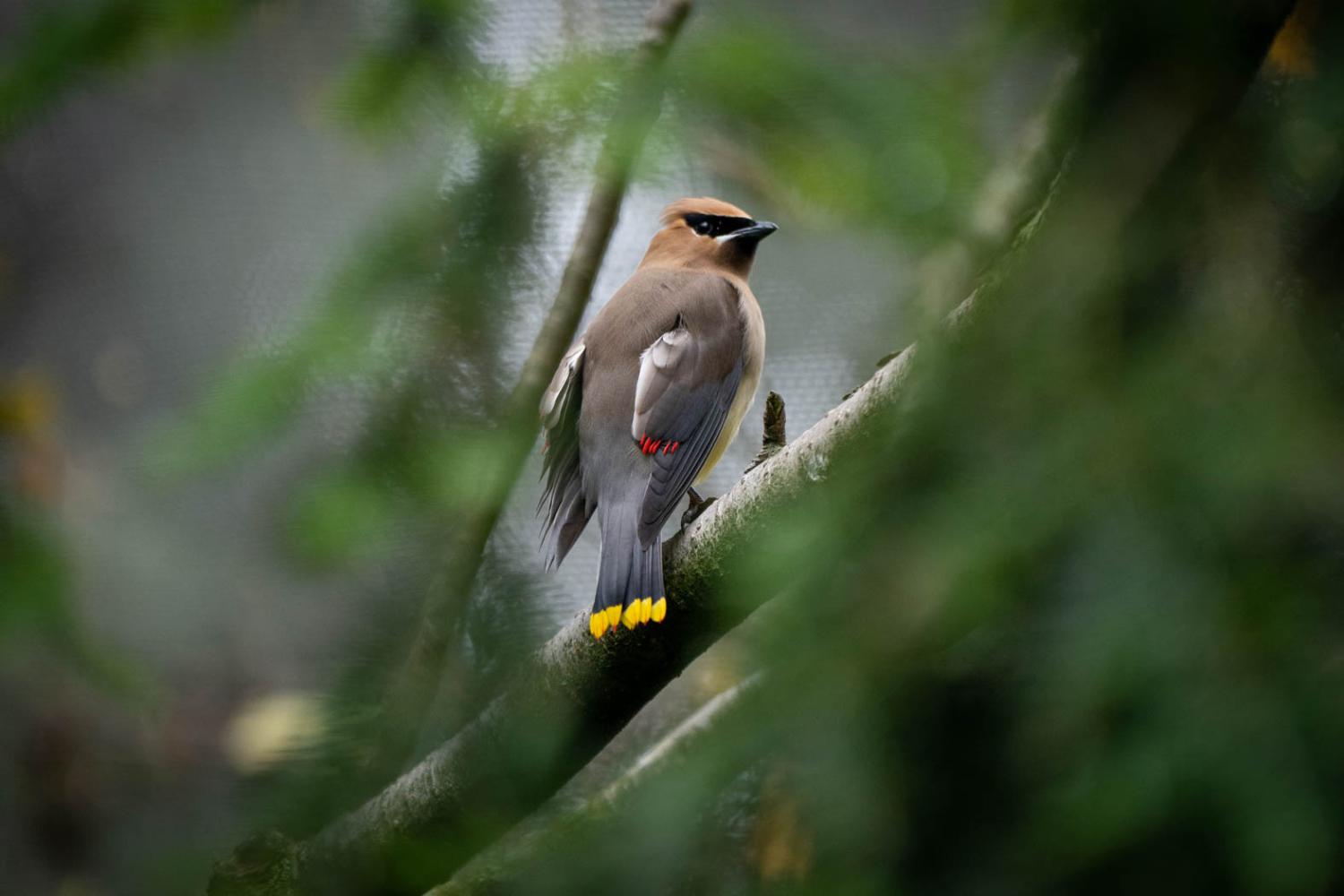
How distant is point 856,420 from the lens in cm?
178

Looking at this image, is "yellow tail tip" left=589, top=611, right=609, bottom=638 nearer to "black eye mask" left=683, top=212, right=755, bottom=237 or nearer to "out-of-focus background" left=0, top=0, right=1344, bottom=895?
"out-of-focus background" left=0, top=0, right=1344, bottom=895

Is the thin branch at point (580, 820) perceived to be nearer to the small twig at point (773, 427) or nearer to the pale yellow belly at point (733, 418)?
the small twig at point (773, 427)

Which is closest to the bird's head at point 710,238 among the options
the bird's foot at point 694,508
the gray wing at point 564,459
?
the gray wing at point 564,459

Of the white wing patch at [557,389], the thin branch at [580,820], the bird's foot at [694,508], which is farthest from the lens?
the white wing patch at [557,389]

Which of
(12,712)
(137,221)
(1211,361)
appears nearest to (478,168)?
(1211,361)

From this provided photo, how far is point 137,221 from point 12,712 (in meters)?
1.57

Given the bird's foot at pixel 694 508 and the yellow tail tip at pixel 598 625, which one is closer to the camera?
the yellow tail tip at pixel 598 625

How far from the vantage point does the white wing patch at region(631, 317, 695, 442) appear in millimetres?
2637

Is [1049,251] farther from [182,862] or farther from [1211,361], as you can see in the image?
[182,862]

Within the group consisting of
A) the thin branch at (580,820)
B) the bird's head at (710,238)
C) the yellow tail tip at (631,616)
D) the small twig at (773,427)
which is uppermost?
the small twig at (773,427)

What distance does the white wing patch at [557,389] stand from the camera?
271 centimetres

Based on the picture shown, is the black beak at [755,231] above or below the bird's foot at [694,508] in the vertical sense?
above

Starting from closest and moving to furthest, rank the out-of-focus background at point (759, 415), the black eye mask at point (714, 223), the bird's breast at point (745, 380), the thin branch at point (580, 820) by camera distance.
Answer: the out-of-focus background at point (759, 415) → the thin branch at point (580, 820) → the bird's breast at point (745, 380) → the black eye mask at point (714, 223)

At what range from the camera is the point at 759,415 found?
142 inches
